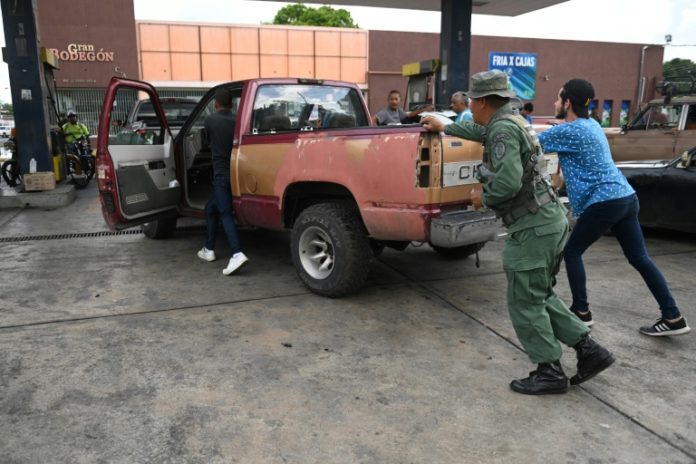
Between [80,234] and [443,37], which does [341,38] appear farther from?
[80,234]

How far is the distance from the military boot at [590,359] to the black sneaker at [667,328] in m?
0.99

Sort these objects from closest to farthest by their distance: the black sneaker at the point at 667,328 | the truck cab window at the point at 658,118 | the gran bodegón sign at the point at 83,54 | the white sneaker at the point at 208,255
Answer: the black sneaker at the point at 667,328 < the white sneaker at the point at 208,255 < the truck cab window at the point at 658,118 < the gran bodegón sign at the point at 83,54

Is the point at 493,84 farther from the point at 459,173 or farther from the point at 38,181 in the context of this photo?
the point at 38,181

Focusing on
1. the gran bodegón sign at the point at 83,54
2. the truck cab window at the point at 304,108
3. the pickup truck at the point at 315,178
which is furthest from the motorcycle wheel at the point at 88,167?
the gran bodegón sign at the point at 83,54

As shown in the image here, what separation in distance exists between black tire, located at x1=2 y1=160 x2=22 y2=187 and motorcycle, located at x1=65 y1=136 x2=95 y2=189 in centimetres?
100

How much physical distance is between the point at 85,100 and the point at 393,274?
81.5 feet

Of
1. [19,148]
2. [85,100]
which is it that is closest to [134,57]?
[85,100]

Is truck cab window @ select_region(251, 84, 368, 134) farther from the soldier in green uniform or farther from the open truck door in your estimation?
the soldier in green uniform

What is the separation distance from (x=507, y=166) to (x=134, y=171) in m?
4.07

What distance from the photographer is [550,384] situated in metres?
3.05

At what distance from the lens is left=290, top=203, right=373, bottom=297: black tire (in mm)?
4430

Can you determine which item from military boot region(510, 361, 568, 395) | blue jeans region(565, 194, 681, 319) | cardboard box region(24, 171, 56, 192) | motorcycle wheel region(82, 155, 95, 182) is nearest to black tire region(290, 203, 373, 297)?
blue jeans region(565, 194, 681, 319)

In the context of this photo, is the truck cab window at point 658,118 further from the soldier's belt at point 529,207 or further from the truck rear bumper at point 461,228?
the soldier's belt at point 529,207

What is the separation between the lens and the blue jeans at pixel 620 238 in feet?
11.9
